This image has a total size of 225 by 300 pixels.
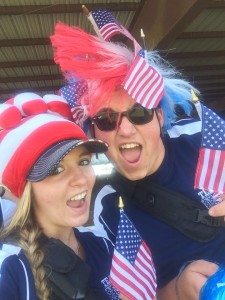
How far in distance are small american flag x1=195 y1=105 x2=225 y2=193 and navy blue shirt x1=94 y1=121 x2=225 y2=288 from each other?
159 millimetres

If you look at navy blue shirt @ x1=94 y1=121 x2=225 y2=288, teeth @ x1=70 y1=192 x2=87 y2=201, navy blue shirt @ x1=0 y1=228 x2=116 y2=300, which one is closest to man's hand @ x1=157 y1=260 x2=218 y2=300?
navy blue shirt @ x1=94 y1=121 x2=225 y2=288

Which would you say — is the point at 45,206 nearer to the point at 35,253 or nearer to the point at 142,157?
the point at 35,253

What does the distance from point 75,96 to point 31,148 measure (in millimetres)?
622

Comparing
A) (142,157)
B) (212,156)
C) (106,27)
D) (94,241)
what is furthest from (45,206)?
(106,27)

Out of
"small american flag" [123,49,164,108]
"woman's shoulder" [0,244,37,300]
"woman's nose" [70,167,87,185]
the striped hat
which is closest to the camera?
"woman's shoulder" [0,244,37,300]

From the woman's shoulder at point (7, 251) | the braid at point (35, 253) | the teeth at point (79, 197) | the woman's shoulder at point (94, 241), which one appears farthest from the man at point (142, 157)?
the woman's shoulder at point (7, 251)

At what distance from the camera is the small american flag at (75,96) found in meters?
1.85

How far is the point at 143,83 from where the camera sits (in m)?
1.75

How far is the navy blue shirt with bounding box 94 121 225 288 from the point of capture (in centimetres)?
181

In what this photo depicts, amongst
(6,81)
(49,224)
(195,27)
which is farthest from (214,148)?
(6,81)

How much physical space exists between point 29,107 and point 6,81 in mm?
3370

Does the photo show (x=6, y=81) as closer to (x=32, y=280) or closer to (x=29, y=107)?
(x=29, y=107)

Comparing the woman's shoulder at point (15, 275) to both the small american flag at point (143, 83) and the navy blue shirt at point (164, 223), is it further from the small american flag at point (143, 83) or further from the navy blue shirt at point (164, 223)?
the small american flag at point (143, 83)

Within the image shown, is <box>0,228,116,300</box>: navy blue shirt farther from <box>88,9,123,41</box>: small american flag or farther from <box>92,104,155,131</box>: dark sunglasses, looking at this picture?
<box>88,9,123,41</box>: small american flag
